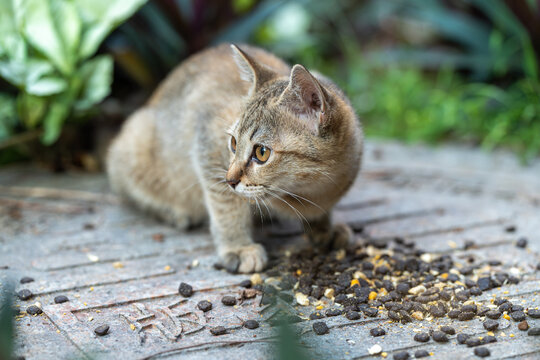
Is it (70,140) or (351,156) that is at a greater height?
(351,156)

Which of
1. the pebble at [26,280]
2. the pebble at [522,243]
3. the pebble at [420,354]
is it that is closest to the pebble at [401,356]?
the pebble at [420,354]

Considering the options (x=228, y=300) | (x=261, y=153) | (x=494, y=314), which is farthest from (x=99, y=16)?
(x=494, y=314)

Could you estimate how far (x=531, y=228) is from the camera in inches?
151

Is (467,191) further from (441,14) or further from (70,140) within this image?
(70,140)

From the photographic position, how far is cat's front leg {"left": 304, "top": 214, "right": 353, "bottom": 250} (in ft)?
11.8

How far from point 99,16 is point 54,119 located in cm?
88

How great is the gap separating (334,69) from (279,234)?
3.94 m

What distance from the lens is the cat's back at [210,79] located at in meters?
3.70

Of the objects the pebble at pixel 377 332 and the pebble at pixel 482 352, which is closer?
the pebble at pixel 482 352

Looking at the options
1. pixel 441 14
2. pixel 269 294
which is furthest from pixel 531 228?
pixel 441 14

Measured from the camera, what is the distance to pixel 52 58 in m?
4.30

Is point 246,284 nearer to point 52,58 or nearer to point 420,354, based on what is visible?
point 420,354

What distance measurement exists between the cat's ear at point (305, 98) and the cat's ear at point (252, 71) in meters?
0.32

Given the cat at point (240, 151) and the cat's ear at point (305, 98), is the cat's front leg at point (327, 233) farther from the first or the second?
the cat's ear at point (305, 98)
